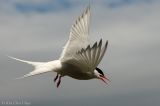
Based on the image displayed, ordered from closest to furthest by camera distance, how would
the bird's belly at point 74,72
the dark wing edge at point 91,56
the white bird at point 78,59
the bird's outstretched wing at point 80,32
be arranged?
the dark wing edge at point 91,56
the white bird at point 78,59
the bird's belly at point 74,72
the bird's outstretched wing at point 80,32

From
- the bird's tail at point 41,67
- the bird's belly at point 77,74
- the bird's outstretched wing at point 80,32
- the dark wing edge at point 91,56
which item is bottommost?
the dark wing edge at point 91,56

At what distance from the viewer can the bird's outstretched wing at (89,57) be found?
6340 millimetres

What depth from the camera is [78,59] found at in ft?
24.2

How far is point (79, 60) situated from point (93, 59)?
2.05 feet

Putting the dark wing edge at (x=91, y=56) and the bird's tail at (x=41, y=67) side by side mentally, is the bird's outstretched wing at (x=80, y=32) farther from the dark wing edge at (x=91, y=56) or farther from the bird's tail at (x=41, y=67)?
the dark wing edge at (x=91, y=56)

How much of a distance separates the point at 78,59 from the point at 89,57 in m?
0.64

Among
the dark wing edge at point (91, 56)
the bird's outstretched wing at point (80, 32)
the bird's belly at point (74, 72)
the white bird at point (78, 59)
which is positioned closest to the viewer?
the dark wing edge at point (91, 56)

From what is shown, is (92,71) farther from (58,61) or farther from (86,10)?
(86,10)

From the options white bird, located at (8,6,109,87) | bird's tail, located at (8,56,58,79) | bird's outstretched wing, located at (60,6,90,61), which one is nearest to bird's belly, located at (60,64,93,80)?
white bird, located at (8,6,109,87)

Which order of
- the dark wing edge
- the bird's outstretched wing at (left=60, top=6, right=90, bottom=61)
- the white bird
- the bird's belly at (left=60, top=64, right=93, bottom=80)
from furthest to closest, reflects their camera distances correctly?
1. the bird's outstretched wing at (left=60, top=6, right=90, bottom=61)
2. the bird's belly at (left=60, top=64, right=93, bottom=80)
3. the white bird
4. the dark wing edge

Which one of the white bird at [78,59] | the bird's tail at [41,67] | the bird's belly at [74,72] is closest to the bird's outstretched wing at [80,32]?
the white bird at [78,59]

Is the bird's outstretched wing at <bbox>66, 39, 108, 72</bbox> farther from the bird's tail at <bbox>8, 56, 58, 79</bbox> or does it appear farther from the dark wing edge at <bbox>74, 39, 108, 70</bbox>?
the bird's tail at <bbox>8, 56, 58, 79</bbox>

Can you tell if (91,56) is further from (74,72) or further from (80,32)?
(80,32)

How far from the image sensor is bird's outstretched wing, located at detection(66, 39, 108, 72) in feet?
20.8
